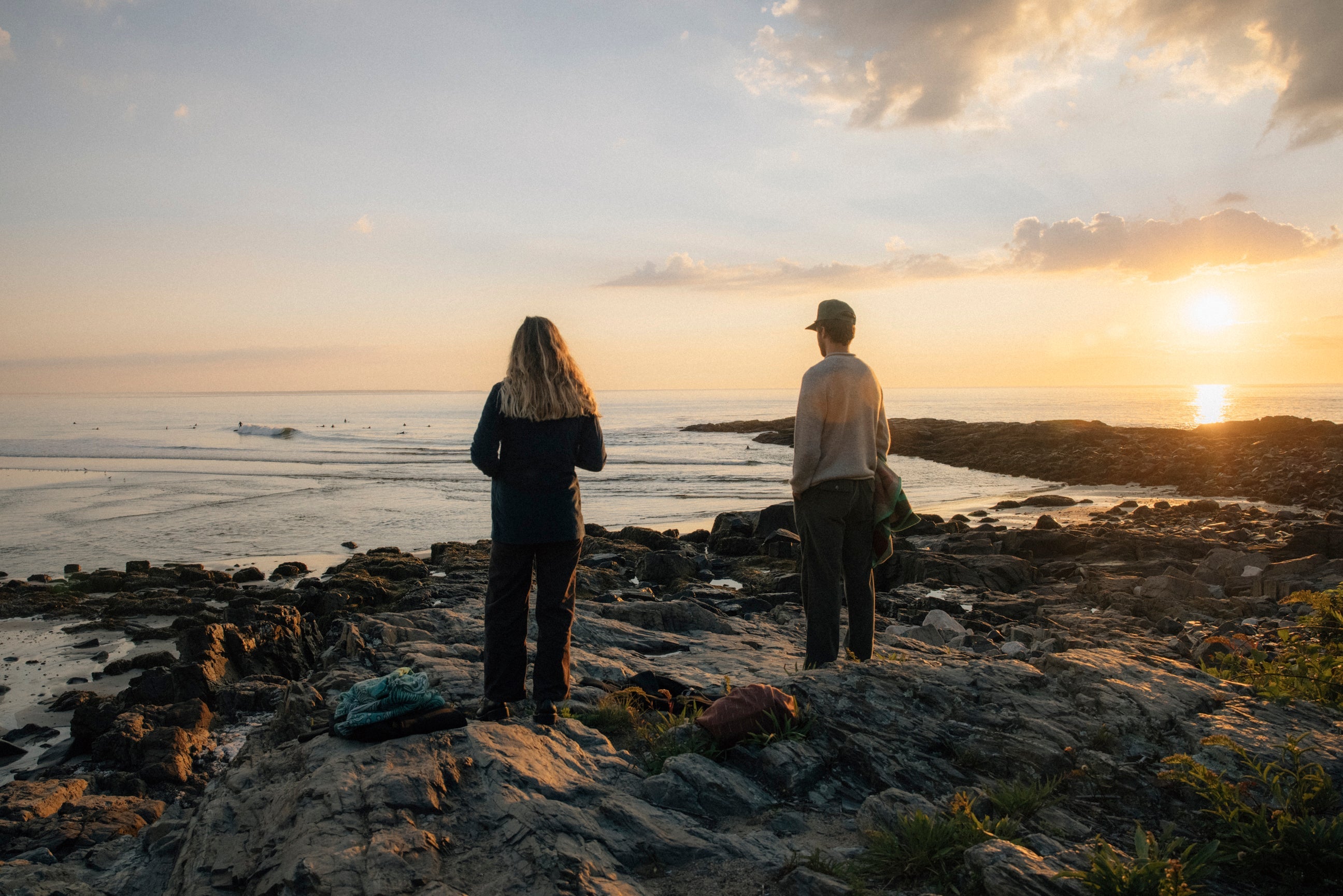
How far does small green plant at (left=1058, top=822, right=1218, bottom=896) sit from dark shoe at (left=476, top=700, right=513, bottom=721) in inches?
111

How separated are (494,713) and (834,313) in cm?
317

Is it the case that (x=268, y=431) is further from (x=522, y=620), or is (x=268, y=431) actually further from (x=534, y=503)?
(x=534, y=503)

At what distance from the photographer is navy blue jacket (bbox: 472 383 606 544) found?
168 inches

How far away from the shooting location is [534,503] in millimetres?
4277

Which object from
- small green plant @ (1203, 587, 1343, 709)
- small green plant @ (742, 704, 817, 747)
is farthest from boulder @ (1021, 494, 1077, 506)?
small green plant @ (742, 704, 817, 747)

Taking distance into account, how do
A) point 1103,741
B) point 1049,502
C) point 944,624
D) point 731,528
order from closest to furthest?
1. point 1103,741
2. point 944,624
3. point 731,528
4. point 1049,502

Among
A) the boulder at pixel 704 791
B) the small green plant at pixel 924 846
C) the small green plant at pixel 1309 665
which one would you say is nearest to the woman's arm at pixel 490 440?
the boulder at pixel 704 791

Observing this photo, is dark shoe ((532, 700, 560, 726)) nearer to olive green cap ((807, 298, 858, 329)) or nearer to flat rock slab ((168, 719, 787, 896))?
flat rock slab ((168, 719, 787, 896))

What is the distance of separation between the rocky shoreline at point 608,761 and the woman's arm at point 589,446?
1.49 meters

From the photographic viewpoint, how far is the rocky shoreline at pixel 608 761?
292cm

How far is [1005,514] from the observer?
2014 cm

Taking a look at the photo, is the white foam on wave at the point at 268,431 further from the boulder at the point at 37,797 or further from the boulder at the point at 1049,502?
the boulder at the point at 37,797

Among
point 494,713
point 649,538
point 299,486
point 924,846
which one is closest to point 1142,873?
point 924,846

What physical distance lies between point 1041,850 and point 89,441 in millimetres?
57652
